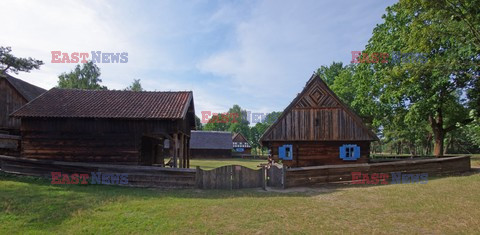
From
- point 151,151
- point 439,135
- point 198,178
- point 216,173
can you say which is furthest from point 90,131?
point 439,135

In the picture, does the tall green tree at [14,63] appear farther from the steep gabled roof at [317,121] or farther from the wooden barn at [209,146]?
the wooden barn at [209,146]

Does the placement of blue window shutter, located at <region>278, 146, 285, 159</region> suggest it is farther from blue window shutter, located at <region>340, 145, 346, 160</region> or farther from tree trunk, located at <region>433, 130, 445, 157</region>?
tree trunk, located at <region>433, 130, 445, 157</region>

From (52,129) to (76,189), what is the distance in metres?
5.84

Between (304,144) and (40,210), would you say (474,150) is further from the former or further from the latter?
→ (40,210)

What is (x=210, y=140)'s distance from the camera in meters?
56.9

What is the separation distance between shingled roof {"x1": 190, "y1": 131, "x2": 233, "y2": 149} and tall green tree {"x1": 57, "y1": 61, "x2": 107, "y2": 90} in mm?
20120

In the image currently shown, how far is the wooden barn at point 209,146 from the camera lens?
55.2m

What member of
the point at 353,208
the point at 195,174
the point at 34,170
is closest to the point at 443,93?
the point at 353,208

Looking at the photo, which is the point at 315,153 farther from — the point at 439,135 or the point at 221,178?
the point at 439,135

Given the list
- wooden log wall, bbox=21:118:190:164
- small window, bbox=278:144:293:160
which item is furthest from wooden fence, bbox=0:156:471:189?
small window, bbox=278:144:293:160

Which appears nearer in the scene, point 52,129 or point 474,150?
point 52,129

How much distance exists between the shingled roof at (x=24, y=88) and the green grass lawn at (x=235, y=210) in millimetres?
16246

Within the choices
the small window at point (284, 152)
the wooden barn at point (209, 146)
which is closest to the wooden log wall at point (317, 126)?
the small window at point (284, 152)

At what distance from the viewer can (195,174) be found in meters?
14.0
